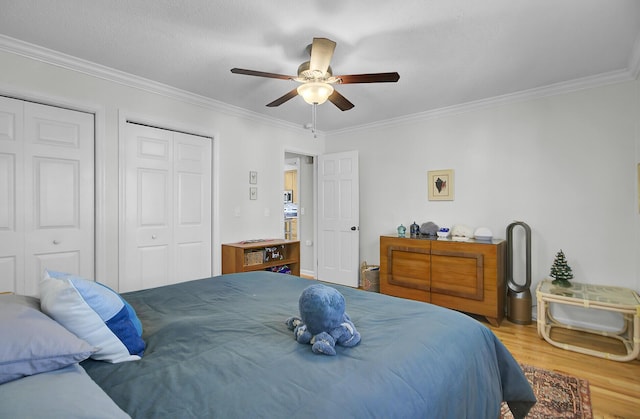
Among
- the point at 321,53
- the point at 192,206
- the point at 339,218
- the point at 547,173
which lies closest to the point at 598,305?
the point at 547,173

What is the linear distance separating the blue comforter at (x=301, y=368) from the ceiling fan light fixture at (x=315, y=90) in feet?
5.12

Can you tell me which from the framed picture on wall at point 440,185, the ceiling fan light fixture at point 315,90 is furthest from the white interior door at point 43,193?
the framed picture on wall at point 440,185

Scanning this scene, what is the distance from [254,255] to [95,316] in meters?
2.85

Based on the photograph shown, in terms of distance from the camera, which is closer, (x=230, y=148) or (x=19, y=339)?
(x=19, y=339)

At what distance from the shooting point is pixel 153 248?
3.29 meters

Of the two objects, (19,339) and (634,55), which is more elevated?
(634,55)

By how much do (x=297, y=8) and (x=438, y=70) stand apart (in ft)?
4.96

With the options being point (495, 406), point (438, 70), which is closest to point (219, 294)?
point (495, 406)

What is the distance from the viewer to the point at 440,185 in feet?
13.3

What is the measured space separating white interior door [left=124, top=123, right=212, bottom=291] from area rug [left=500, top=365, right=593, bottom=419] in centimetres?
317

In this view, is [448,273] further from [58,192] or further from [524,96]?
[58,192]

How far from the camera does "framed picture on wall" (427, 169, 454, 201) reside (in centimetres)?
399

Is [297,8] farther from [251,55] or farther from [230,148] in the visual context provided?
[230,148]

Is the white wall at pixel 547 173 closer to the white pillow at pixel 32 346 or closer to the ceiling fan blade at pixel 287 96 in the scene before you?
the ceiling fan blade at pixel 287 96
